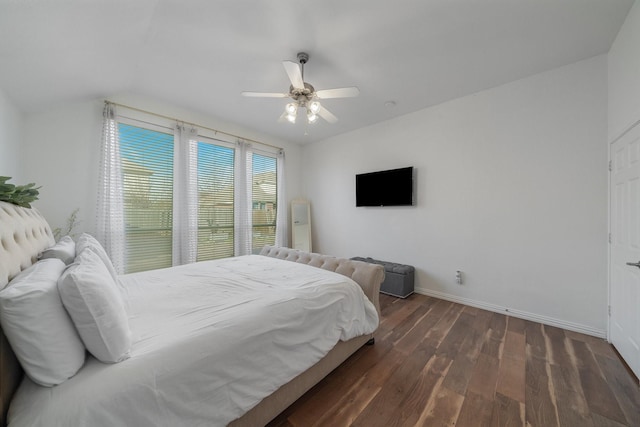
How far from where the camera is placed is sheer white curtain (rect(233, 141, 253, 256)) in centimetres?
404

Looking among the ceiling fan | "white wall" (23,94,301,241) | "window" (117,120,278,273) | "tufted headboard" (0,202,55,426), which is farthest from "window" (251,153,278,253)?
"tufted headboard" (0,202,55,426)

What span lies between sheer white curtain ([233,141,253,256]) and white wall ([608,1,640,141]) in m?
4.44

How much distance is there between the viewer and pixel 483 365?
185 centimetres

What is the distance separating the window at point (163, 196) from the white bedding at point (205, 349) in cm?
135

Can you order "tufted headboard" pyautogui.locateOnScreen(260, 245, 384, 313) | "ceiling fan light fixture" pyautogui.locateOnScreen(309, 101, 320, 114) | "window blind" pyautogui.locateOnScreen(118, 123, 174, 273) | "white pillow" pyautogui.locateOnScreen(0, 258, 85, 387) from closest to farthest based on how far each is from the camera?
"white pillow" pyautogui.locateOnScreen(0, 258, 85, 387) < "tufted headboard" pyautogui.locateOnScreen(260, 245, 384, 313) < "ceiling fan light fixture" pyautogui.locateOnScreen(309, 101, 320, 114) < "window blind" pyautogui.locateOnScreen(118, 123, 174, 273)

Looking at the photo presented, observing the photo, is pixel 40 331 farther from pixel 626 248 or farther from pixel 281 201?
pixel 281 201

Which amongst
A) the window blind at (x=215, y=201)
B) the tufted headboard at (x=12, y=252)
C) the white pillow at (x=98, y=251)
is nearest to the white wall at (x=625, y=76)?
the tufted headboard at (x=12, y=252)

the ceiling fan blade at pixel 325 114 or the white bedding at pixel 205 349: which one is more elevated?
the ceiling fan blade at pixel 325 114

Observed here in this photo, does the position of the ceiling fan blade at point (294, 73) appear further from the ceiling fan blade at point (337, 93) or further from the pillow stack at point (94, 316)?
the pillow stack at point (94, 316)

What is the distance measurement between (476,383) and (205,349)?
1.90 metres

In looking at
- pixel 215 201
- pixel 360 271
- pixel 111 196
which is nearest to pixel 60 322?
pixel 360 271

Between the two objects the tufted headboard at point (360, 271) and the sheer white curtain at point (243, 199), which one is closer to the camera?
the tufted headboard at point (360, 271)

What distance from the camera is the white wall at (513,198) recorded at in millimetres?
2334

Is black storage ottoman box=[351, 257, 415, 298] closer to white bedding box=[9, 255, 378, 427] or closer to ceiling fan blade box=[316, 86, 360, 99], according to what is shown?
white bedding box=[9, 255, 378, 427]
